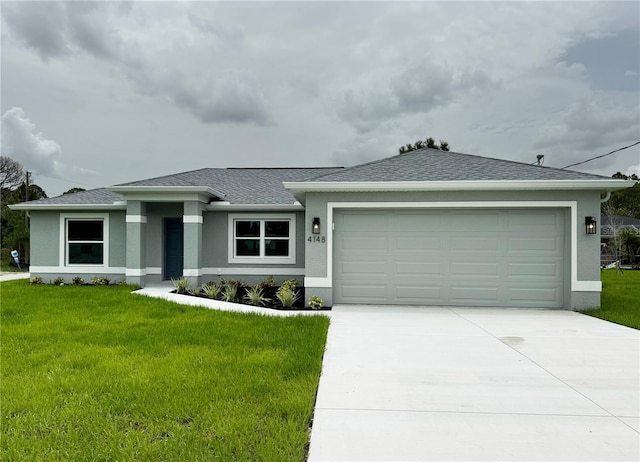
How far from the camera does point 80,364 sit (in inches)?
184

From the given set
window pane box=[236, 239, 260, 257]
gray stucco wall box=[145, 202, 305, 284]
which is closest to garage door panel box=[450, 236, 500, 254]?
gray stucco wall box=[145, 202, 305, 284]

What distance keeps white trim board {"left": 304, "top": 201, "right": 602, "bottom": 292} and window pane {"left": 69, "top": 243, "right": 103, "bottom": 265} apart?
824cm

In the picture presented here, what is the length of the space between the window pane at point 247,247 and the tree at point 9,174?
35.4 meters

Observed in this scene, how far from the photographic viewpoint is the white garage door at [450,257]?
889 centimetres

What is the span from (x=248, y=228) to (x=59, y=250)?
21.8ft

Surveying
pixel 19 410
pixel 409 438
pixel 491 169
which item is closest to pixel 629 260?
pixel 491 169

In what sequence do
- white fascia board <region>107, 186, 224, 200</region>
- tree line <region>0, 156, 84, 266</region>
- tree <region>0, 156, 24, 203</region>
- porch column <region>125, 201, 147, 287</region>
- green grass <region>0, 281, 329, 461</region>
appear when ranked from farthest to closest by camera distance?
tree <region>0, 156, 24, 203</region> < tree line <region>0, 156, 84, 266</region> < porch column <region>125, 201, 147, 287</region> < white fascia board <region>107, 186, 224, 200</region> < green grass <region>0, 281, 329, 461</region>

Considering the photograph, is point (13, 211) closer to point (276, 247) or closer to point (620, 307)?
point (276, 247)

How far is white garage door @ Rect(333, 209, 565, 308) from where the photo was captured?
29.2ft

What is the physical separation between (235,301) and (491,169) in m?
7.50

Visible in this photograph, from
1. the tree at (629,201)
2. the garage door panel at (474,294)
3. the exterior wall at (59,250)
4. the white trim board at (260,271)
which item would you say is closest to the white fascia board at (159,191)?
the exterior wall at (59,250)

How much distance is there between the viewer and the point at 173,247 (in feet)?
42.1

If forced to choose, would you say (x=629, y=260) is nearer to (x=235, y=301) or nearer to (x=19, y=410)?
(x=235, y=301)

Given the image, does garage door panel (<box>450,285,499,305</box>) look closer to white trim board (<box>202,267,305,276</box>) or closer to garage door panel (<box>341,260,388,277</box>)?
garage door panel (<box>341,260,388,277</box>)
